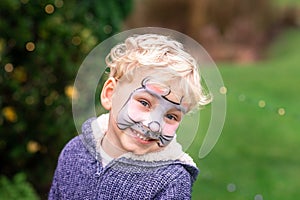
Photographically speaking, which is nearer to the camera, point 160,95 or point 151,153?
point 160,95

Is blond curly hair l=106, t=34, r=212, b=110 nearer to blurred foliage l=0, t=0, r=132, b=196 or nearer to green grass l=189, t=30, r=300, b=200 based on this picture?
green grass l=189, t=30, r=300, b=200

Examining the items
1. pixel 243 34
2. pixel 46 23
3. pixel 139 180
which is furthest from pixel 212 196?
pixel 243 34

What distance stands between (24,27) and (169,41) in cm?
241

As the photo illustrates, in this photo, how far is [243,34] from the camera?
12.1m

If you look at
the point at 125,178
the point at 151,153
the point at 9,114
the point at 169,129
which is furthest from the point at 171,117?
the point at 9,114

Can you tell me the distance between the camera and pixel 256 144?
22.3ft

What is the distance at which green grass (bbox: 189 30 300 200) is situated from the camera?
5465 millimetres

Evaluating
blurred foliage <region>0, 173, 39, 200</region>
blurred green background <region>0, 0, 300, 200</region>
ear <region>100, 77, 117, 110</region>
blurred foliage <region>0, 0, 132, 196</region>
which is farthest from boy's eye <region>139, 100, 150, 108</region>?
blurred foliage <region>0, 0, 132, 196</region>

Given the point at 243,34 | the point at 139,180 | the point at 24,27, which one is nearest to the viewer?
the point at 139,180

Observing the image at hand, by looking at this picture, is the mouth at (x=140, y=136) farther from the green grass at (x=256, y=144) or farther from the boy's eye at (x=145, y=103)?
the green grass at (x=256, y=144)

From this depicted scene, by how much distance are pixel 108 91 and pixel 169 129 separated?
0.22 m

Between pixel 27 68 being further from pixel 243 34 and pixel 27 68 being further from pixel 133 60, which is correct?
pixel 243 34

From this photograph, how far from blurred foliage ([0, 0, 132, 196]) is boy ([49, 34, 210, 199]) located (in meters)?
2.10

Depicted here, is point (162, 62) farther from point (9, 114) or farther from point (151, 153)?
point (9, 114)
